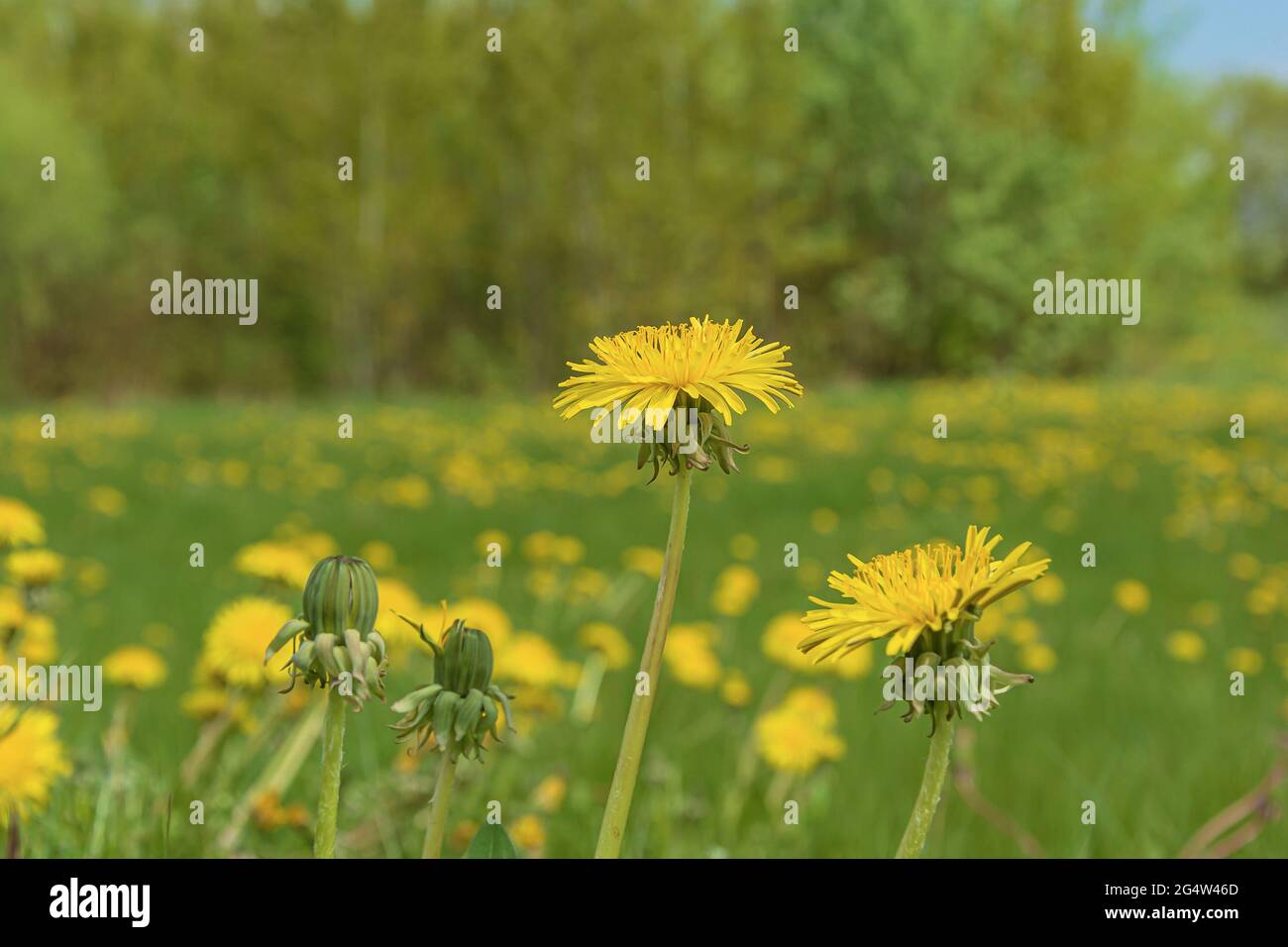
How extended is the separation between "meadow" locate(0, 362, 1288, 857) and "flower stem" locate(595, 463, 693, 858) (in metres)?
0.62

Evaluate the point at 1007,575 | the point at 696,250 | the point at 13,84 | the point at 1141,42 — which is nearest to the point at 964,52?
the point at 1141,42

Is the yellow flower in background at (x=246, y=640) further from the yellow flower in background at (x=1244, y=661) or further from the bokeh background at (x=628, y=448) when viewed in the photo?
the yellow flower in background at (x=1244, y=661)

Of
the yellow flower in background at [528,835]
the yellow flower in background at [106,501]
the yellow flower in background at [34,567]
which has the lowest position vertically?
the yellow flower in background at [528,835]

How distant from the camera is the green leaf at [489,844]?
0.69 meters

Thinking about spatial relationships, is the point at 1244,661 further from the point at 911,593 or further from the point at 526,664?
the point at 911,593

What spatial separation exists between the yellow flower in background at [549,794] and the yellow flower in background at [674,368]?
1060 mm

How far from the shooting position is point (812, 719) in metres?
1.84

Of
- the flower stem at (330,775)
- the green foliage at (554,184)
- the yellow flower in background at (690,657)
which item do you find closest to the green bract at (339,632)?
the flower stem at (330,775)

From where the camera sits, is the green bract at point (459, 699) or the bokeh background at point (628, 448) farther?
the bokeh background at point (628, 448)

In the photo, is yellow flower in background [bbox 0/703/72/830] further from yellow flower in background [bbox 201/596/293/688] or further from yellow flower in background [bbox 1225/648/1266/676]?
yellow flower in background [bbox 1225/648/1266/676]

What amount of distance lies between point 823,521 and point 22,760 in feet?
12.5

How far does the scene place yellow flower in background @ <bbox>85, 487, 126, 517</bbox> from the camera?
4.23 m

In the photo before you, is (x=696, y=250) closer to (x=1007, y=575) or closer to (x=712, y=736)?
(x=712, y=736)
